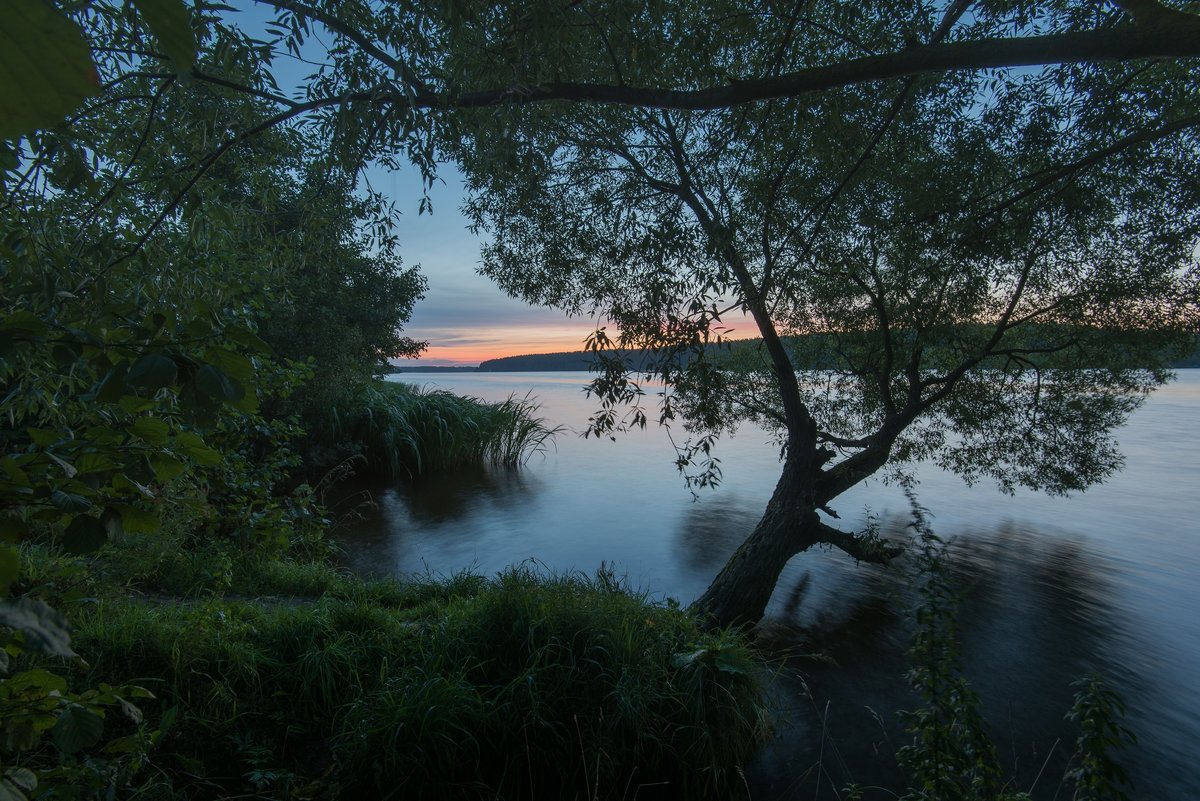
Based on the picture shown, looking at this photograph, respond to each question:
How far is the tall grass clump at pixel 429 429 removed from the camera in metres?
16.8

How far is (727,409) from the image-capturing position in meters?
10.7

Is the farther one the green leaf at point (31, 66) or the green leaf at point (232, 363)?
the green leaf at point (232, 363)

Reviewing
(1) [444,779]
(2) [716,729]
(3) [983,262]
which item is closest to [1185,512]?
(3) [983,262]

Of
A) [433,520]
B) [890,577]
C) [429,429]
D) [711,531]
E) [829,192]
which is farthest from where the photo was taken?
[429,429]

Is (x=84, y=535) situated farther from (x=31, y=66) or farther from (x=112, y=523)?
(x=31, y=66)

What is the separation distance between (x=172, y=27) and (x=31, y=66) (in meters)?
0.10

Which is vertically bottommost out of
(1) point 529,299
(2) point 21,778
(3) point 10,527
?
(2) point 21,778

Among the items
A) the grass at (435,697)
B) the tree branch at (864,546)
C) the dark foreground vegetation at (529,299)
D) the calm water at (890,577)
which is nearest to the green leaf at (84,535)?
the dark foreground vegetation at (529,299)

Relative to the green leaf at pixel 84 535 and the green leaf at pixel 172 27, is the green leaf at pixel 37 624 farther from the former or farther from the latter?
the green leaf at pixel 172 27

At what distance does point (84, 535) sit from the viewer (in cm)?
138

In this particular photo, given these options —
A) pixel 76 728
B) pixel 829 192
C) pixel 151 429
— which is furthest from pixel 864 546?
pixel 151 429

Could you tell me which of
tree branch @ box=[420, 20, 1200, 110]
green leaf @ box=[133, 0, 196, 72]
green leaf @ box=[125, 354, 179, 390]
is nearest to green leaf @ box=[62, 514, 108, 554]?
green leaf @ box=[125, 354, 179, 390]

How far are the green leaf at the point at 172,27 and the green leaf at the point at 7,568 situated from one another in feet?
3.80

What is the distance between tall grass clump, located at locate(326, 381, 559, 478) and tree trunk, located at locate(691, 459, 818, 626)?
35.4ft
